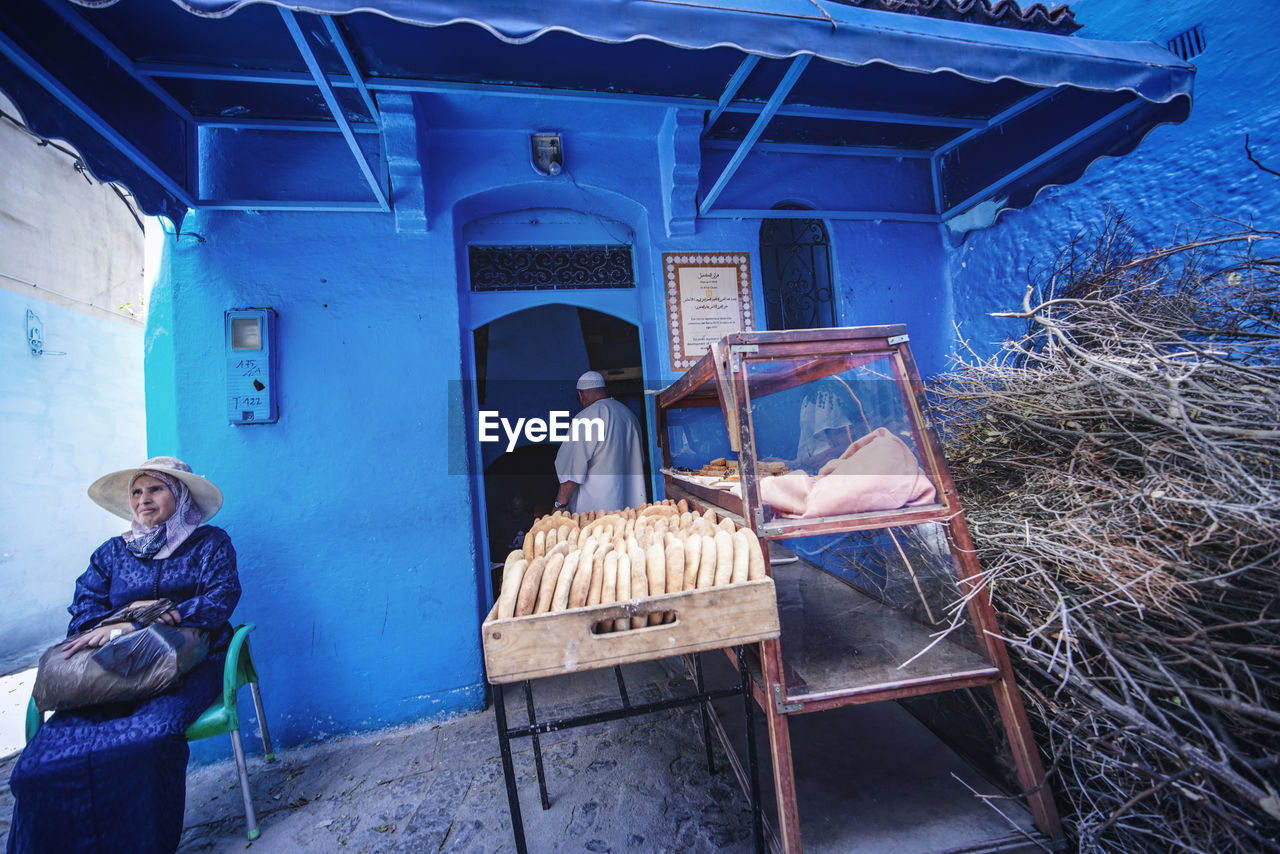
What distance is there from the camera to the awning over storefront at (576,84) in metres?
2.37

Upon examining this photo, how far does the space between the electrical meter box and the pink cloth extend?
3.46 meters

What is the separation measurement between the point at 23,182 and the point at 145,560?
7.04m

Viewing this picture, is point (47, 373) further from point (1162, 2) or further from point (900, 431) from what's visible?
point (1162, 2)

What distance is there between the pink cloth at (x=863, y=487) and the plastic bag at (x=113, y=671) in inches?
122

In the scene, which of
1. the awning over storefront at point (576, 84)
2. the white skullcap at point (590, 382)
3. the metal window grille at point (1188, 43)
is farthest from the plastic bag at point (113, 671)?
the metal window grille at point (1188, 43)

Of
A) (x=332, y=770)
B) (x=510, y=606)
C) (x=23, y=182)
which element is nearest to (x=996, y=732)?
(x=510, y=606)

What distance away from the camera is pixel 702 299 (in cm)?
414

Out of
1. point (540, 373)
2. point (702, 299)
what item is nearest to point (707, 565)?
point (702, 299)

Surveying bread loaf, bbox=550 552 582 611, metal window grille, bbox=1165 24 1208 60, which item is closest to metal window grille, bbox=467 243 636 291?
bread loaf, bbox=550 552 582 611

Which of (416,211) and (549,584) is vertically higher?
(416,211)

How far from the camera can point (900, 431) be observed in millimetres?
2309

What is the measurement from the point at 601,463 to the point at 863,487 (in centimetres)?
272

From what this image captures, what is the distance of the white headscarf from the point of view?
2.86 m

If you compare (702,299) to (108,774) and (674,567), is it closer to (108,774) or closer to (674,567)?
(674,567)
